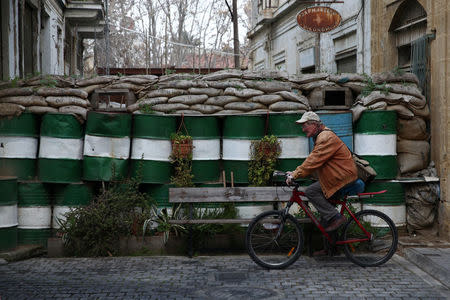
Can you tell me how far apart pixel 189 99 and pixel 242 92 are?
2.51 feet

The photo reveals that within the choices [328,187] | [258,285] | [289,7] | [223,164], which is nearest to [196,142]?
[223,164]

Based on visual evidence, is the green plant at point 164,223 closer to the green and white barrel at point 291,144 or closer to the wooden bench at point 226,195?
the wooden bench at point 226,195

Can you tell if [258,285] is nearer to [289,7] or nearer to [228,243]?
[228,243]

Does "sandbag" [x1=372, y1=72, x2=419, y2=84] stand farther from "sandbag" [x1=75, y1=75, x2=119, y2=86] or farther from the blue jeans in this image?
"sandbag" [x1=75, y1=75, x2=119, y2=86]

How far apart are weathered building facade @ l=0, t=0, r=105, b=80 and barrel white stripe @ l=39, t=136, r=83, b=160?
2593 millimetres

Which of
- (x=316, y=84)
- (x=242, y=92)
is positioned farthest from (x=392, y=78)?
(x=242, y=92)

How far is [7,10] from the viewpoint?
10.8 meters

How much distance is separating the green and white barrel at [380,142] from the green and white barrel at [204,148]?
6.78ft

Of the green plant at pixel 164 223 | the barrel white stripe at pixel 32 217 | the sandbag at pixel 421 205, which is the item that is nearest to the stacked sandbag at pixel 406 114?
the sandbag at pixel 421 205

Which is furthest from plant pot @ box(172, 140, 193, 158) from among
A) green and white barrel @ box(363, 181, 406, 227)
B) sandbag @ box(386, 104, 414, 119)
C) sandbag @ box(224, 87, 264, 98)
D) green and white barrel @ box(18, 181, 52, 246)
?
sandbag @ box(386, 104, 414, 119)

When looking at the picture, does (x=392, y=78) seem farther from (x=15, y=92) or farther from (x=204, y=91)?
(x=15, y=92)

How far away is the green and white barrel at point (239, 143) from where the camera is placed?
26.3ft

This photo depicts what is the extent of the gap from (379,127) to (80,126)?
413 centimetres

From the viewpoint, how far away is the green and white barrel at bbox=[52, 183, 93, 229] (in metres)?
7.87
